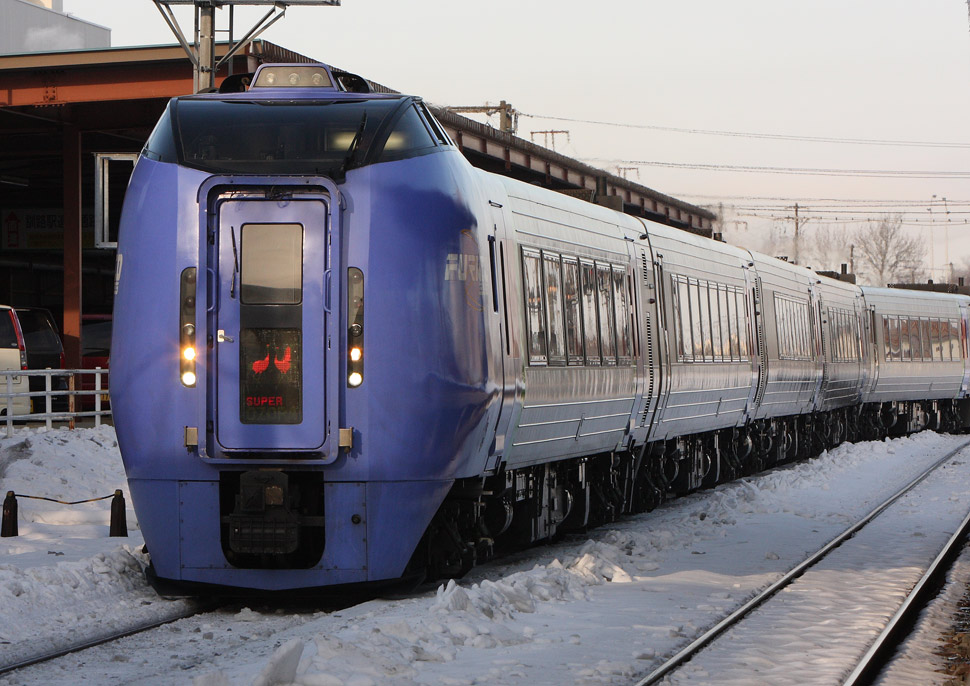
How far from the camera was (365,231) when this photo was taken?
9.00 metres

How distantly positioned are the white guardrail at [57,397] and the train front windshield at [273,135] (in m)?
9.17

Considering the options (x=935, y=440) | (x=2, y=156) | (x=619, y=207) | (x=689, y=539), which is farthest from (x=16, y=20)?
(x=689, y=539)

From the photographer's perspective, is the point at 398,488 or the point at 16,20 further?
the point at 16,20

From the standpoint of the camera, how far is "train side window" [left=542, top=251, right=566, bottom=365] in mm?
11648

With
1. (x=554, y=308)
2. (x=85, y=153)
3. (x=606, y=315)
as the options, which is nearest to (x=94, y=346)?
(x=85, y=153)

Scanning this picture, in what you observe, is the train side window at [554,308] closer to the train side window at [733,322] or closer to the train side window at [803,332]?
the train side window at [733,322]

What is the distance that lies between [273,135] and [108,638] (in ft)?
11.2

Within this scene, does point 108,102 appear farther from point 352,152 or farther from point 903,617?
point 903,617

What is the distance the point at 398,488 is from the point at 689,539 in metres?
5.43

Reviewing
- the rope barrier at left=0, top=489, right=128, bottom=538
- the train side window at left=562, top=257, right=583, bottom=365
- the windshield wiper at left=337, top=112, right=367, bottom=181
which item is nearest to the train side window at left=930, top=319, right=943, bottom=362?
the train side window at left=562, top=257, right=583, bottom=365

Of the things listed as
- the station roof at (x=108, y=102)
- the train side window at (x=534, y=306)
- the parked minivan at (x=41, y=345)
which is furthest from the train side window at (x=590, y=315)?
the parked minivan at (x=41, y=345)

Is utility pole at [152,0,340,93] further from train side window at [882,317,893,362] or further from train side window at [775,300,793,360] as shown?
train side window at [882,317,893,362]

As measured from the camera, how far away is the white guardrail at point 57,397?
18.6 metres

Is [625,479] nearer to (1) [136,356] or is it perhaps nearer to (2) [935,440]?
(1) [136,356]
